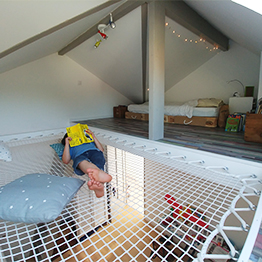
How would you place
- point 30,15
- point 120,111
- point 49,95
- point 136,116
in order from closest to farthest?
point 30,15 → point 49,95 → point 136,116 → point 120,111

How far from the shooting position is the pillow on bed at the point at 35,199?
0.90 meters

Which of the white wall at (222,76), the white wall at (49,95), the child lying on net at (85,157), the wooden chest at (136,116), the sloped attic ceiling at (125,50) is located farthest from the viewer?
the wooden chest at (136,116)

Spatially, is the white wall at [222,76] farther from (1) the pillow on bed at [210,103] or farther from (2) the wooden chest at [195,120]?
(2) the wooden chest at [195,120]

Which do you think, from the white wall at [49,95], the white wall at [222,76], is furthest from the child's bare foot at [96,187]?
the white wall at [222,76]

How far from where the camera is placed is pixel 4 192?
3.42 ft

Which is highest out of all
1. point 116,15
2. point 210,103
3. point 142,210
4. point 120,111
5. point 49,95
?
point 116,15

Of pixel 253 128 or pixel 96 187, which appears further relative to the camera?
pixel 253 128

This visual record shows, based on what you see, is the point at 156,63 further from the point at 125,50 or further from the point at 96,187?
the point at 96,187

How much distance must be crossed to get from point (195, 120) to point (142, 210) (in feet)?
7.42

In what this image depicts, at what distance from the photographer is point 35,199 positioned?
976mm

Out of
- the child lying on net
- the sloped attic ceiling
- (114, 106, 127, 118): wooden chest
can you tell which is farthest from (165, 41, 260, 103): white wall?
the child lying on net

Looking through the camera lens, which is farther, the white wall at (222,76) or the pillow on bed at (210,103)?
the white wall at (222,76)

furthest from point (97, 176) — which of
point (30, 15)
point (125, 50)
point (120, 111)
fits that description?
point (120, 111)

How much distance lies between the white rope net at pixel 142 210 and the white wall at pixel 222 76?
2216mm
